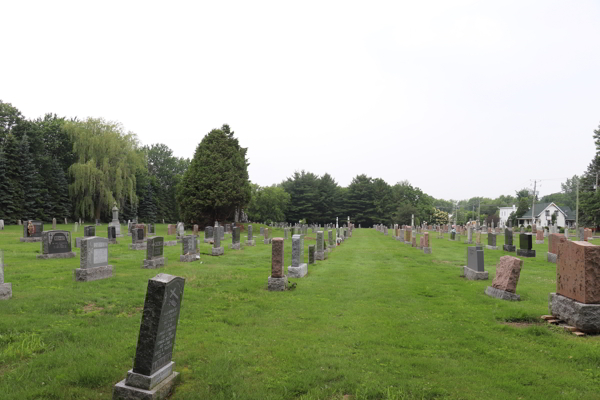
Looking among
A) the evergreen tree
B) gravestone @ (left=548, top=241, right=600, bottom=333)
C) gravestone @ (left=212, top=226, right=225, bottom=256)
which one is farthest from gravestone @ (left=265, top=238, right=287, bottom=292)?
the evergreen tree

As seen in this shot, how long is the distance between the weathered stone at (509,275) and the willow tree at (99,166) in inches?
1605

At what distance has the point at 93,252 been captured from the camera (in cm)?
1071

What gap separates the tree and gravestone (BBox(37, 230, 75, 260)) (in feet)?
81.0

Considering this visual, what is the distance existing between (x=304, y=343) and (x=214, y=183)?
35.6 m

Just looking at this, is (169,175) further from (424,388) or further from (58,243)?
(424,388)

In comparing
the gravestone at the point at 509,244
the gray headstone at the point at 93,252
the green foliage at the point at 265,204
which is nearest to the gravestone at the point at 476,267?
the gravestone at the point at 509,244

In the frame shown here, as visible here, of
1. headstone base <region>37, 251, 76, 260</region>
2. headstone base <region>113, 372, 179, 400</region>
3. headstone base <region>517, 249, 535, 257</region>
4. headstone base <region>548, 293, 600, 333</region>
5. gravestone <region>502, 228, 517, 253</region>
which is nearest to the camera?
headstone base <region>113, 372, 179, 400</region>

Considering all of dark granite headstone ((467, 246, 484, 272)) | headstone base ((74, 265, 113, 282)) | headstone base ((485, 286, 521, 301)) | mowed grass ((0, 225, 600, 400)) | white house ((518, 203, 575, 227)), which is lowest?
mowed grass ((0, 225, 600, 400))

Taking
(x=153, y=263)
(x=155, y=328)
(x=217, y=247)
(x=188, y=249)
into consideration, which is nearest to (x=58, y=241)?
(x=153, y=263)

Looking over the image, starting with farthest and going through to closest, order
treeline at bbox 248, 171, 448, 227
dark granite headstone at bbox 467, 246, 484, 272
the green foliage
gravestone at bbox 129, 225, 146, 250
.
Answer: treeline at bbox 248, 171, 448, 227 → the green foliage → gravestone at bbox 129, 225, 146, 250 → dark granite headstone at bbox 467, 246, 484, 272

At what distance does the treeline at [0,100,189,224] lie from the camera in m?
39.8

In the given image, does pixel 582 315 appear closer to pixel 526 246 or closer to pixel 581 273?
pixel 581 273

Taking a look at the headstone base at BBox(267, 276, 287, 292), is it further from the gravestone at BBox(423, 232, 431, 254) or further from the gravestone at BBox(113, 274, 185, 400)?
the gravestone at BBox(423, 232, 431, 254)

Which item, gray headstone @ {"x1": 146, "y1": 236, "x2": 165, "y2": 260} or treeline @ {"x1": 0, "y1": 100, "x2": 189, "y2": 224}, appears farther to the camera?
treeline @ {"x1": 0, "y1": 100, "x2": 189, "y2": 224}
